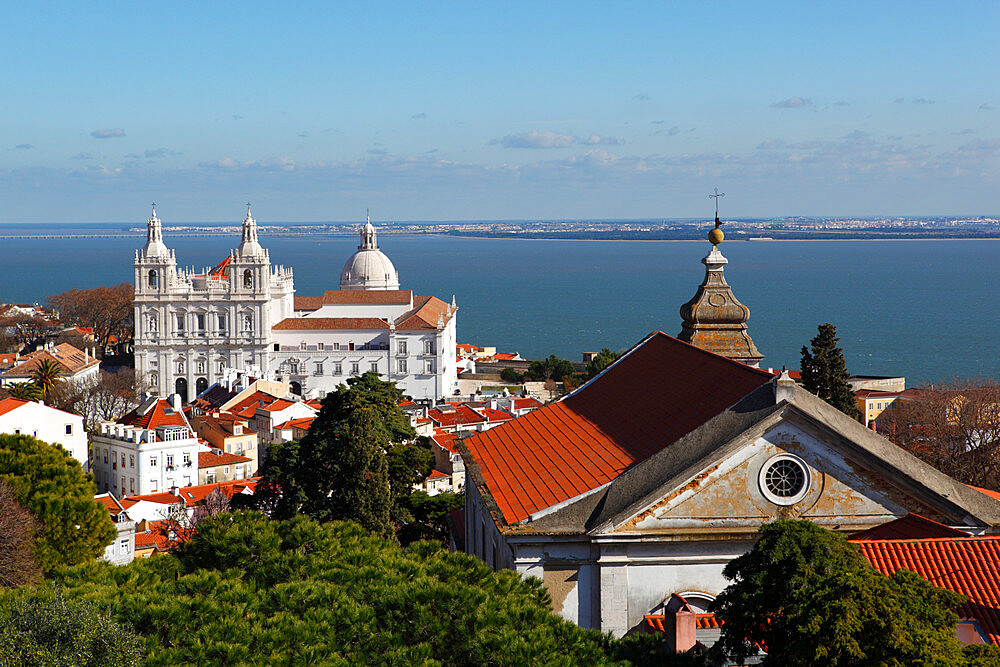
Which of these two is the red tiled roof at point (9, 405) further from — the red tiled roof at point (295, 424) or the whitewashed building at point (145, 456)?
the red tiled roof at point (295, 424)

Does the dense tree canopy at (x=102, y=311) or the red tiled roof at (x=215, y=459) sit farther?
the dense tree canopy at (x=102, y=311)

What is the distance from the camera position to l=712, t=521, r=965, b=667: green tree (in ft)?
23.5

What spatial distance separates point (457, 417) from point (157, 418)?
13.2 m

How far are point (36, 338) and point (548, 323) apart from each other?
5220 centimetres

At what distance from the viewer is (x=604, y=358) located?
184 ft

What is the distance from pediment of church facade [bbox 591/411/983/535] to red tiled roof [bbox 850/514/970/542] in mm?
86

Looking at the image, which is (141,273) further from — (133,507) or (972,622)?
(972,622)

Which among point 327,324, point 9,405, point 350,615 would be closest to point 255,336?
A: point 327,324

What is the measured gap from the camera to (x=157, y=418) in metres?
39.8

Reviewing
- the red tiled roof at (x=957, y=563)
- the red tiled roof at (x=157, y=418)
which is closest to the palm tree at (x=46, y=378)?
the red tiled roof at (x=157, y=418)

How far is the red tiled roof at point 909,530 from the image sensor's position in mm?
10594

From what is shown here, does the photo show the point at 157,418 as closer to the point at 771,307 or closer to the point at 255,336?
the point at 255,336

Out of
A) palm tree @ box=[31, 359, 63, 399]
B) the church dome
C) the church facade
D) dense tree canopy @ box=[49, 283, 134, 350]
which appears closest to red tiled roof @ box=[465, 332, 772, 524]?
palm tree @ box=[31, 359, 63, 399]

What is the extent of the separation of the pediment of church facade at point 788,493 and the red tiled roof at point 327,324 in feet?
180
